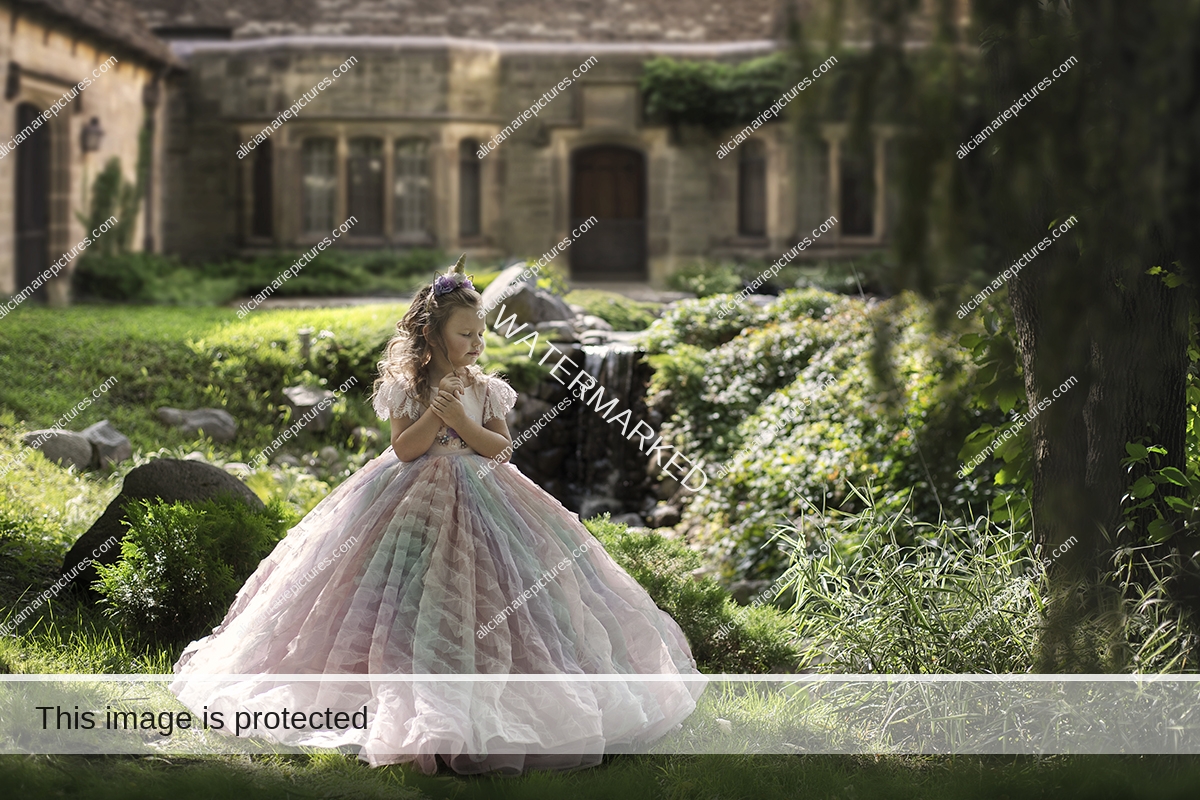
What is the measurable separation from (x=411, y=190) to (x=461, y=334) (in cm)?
1544

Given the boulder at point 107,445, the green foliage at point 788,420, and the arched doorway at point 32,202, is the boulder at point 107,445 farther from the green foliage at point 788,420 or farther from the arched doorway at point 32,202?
the arched doorway at point 32,202

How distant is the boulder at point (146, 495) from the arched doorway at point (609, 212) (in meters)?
14.0

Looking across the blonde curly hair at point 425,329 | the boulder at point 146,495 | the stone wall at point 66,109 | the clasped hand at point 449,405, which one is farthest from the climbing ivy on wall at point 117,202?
the clasped hand at point 449,405

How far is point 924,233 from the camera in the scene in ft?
7.68

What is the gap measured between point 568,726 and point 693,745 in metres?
0.59

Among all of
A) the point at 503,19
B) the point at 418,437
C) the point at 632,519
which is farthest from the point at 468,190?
the point at 418,437

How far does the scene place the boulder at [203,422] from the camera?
9.59 m

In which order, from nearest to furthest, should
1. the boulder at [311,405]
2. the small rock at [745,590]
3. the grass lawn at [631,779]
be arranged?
1. the grass lawn at [631,779]
2. the small rock at [745,590]
3. the boulder at [311,405]

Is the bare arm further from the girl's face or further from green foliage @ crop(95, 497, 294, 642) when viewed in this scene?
green foliage @ crop(95, 497, 294, 642)

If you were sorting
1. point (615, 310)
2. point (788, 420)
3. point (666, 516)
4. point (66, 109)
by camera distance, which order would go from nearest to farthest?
point (788, 420), point (666, 516), point (615, 310), point (66, 109)

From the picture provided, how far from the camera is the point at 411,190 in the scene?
743 inches

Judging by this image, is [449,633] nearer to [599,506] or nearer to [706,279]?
[599,506]

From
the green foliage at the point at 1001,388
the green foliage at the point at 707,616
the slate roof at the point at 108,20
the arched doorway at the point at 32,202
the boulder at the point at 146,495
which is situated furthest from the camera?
the arched doorway at the point at 32,202

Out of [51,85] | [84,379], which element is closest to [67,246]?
[51,85]
